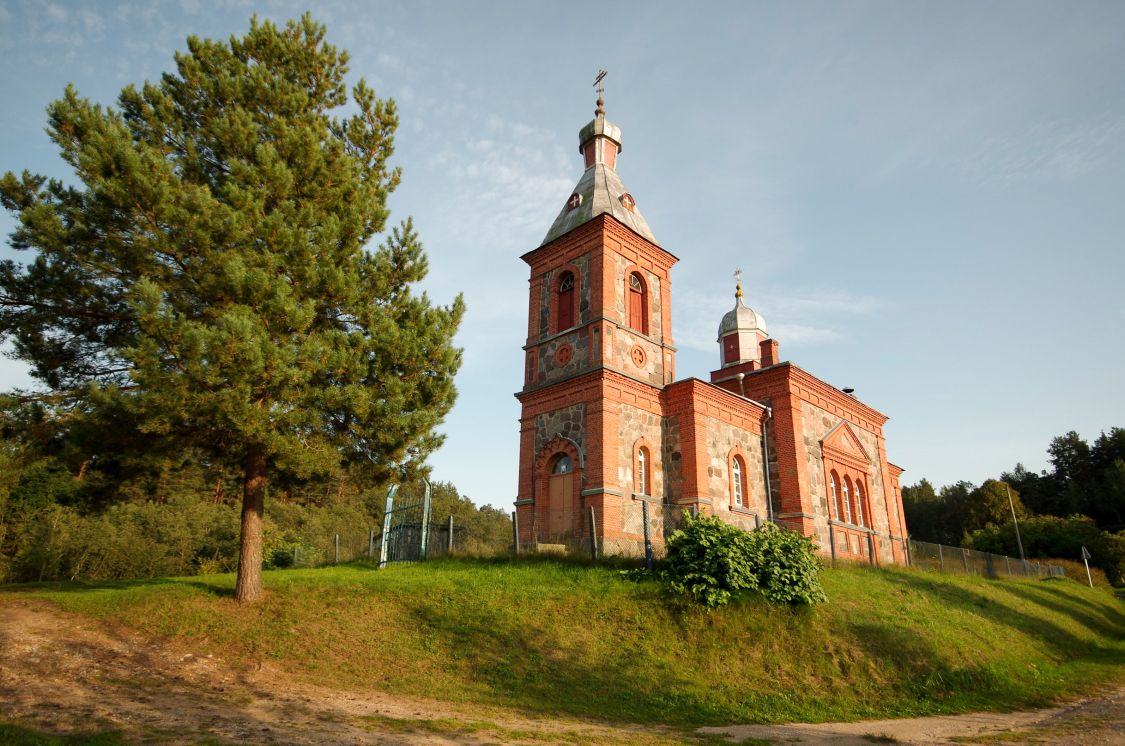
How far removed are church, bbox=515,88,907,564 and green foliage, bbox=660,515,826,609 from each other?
3.46 metres

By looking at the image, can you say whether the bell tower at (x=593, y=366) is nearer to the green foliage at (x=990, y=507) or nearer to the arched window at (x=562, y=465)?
the arched window at (x=562, y=465)

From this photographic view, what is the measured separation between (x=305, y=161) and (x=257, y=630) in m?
8.76

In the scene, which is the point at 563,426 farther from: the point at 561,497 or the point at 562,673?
the point at 562,673

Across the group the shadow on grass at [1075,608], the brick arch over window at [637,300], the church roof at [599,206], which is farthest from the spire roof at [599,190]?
the shadow on grass at [1075,608]

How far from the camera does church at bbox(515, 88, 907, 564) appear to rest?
19.8 m

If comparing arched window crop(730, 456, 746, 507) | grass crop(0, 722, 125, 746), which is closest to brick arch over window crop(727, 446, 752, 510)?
arched window crop(730, 456, 746, 507)

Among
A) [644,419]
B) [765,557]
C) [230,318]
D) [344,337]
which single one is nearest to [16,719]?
[230,318]

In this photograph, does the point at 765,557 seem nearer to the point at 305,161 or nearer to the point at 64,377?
the point at 305,161

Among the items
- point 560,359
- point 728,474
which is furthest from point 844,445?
point 560,359

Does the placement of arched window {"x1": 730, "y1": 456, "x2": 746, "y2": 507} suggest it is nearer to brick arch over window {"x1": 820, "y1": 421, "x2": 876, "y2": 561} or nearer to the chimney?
brick arch over window {"x1": 820, "y1": 421, "x2": 876, "y2": 561}

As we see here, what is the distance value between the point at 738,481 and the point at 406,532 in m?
10.7

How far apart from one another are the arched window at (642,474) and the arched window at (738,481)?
127 inches

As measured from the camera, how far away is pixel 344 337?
41.4 feet

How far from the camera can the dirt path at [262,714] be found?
22.7 ft
